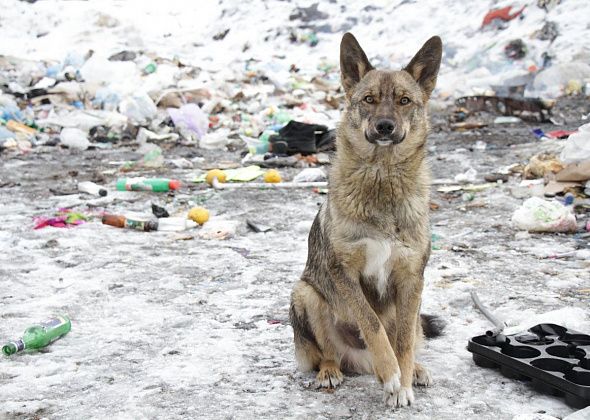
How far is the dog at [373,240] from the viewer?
267 cm

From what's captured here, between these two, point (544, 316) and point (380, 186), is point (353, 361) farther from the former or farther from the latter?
point (544, 316)

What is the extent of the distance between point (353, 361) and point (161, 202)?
4264mm

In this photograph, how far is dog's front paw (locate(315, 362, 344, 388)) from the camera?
2.84m

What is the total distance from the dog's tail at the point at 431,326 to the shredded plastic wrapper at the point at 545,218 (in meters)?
2.28

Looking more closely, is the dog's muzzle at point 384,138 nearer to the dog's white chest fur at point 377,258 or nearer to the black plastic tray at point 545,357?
the dog's white chest fur at point 377,258

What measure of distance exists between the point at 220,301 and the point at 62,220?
8.32 feet

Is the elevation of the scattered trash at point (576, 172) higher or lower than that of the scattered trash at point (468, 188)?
higher

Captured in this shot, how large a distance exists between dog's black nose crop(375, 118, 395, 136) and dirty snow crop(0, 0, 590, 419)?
115 centimetres

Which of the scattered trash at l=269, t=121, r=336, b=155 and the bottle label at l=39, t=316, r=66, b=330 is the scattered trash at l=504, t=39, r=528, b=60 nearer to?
the scattered trash at l=269, t=121, r=336, b=155

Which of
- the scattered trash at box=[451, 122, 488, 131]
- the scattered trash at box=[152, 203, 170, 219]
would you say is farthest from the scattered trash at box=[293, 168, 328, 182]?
the scattered trash at box=[451, 122, 488, 131]

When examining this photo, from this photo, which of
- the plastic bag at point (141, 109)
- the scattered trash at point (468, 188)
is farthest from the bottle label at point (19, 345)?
the plastic bag at point (141, 109)

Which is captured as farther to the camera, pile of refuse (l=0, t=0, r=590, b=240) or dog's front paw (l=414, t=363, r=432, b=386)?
pile of refuse (l=0, t=0, r=590, b=240)

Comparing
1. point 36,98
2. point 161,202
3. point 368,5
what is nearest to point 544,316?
point 161,202

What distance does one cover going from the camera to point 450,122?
1166 cm
